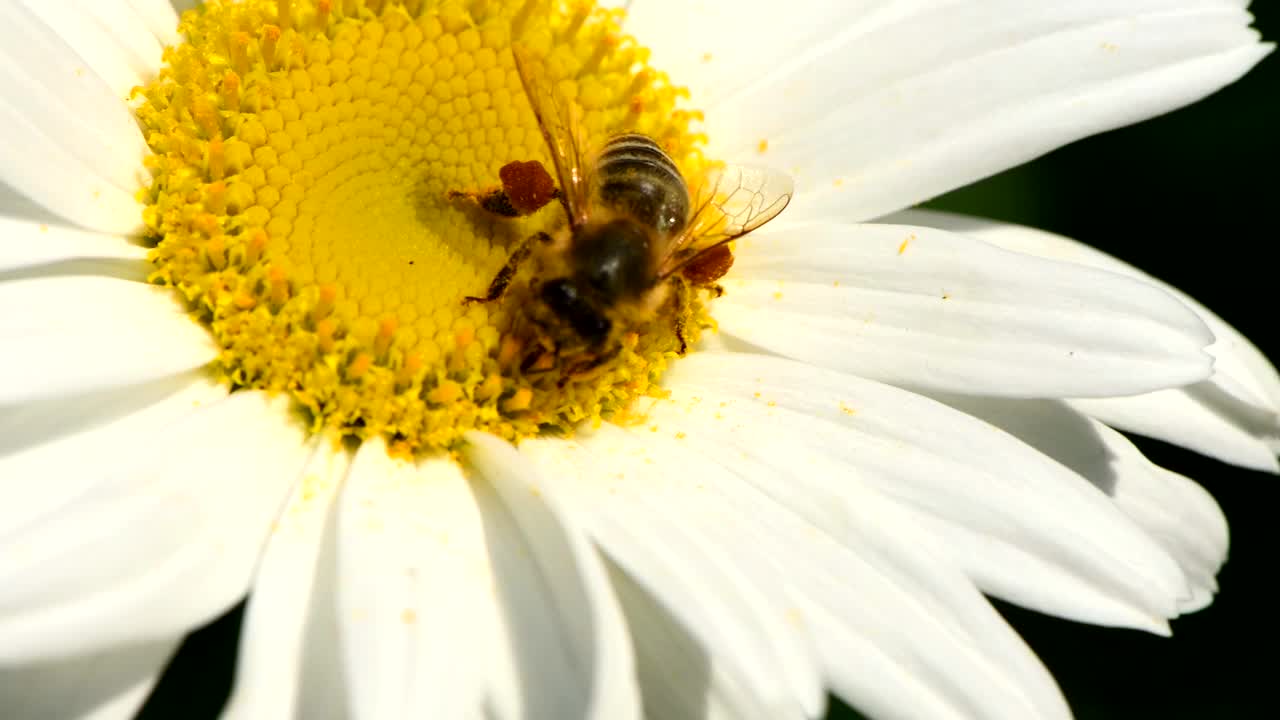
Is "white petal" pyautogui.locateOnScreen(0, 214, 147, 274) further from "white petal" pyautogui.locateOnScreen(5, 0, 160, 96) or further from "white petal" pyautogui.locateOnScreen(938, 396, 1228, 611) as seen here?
"white petal" pyautogui.locateOnScreen(938, 396, 1228, 611)

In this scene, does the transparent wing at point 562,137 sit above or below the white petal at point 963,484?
above

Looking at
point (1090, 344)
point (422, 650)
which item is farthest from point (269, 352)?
point (1090, 344)

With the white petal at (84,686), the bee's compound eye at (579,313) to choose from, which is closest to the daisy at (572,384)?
the white petal at (84,686)

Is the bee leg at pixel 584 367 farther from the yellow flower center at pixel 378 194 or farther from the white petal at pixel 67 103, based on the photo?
the white petal at pixel 67 103

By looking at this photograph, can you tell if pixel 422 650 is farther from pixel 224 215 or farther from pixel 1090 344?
pixel 1090 344

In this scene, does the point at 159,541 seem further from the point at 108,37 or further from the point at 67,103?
the point at 108,37

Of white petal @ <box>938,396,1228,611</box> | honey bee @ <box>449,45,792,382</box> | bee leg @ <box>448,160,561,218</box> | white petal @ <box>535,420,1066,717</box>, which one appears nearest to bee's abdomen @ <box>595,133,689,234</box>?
honey bee @ <box>449,45,792,382</box>
